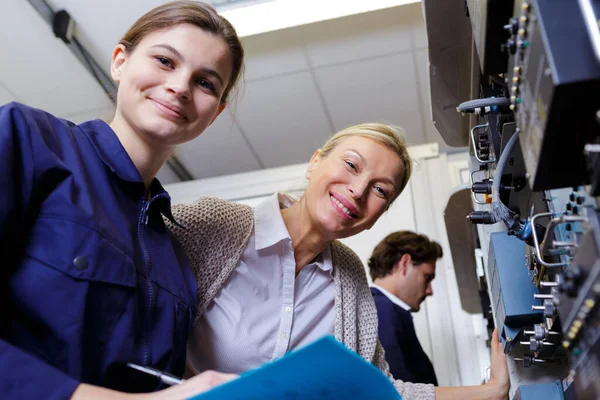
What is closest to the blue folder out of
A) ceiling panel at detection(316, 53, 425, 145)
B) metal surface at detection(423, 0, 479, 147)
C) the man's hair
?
metal surface at detection(423, 0, 479, 147)

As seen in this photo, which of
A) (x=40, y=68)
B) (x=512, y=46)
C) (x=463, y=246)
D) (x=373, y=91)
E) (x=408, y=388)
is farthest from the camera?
(x=373, y=91)

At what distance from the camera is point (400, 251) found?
2.92 meters

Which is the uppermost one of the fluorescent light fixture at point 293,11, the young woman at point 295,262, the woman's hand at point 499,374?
the fluorescent light fixture at point 293,11

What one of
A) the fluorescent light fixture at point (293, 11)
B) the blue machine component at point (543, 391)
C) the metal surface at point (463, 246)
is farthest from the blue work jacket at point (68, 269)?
the fluorescent light fixture at point (293, 11)

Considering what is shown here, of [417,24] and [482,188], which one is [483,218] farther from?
[417,24]

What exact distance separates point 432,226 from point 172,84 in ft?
9.36

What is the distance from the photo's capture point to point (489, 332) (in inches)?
105

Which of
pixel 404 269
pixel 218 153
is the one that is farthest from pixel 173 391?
pixel 218 153

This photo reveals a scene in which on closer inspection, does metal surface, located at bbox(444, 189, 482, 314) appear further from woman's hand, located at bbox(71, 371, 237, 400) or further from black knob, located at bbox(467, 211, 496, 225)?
woman's hand, located at bbox(71, 371, 237, 400)

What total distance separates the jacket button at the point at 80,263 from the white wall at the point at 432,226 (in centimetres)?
234

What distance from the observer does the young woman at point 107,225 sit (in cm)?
79

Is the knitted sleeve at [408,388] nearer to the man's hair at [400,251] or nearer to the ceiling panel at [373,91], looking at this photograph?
the man's hair at [400,251]

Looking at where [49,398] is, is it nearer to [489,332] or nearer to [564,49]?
[564,49]

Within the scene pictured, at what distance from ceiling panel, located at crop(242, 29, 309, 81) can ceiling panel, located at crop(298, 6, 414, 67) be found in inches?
2.3
